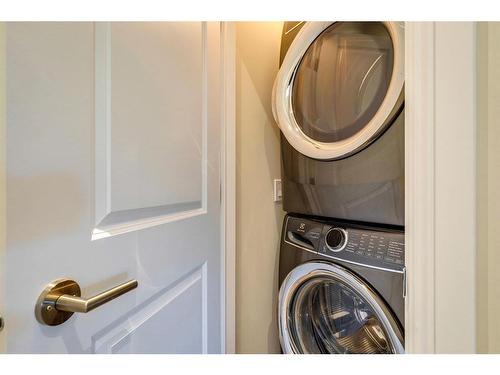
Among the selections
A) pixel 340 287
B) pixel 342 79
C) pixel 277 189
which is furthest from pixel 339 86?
pixel 340 287

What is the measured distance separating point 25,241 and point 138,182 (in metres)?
0.23

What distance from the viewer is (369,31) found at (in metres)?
0.87

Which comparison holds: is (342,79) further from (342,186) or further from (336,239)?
(336,239)

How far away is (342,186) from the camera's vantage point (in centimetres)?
93

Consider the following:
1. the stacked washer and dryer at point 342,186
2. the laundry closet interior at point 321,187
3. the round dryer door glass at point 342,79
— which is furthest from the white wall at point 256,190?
the round dryer door glass at point 342,79

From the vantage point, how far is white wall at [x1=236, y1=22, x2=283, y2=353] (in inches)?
44.9

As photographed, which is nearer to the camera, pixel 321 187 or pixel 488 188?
pixel 488 188

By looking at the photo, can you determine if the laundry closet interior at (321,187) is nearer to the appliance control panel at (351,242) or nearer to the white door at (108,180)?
the appliance control panel at (351,242)

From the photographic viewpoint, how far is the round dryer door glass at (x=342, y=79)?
2.74 feet

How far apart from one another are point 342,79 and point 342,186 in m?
0.40

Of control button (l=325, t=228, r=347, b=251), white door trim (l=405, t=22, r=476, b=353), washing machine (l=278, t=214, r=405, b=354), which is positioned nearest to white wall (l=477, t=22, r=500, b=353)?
white door trim (l=405, t=22, r=476, b=353)

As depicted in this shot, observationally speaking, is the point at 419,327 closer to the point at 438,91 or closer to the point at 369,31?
the point at 438,91

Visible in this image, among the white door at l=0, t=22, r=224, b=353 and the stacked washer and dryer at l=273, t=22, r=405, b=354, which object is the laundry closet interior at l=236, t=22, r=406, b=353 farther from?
the white door at l=0, t=22, r=224, b=353
